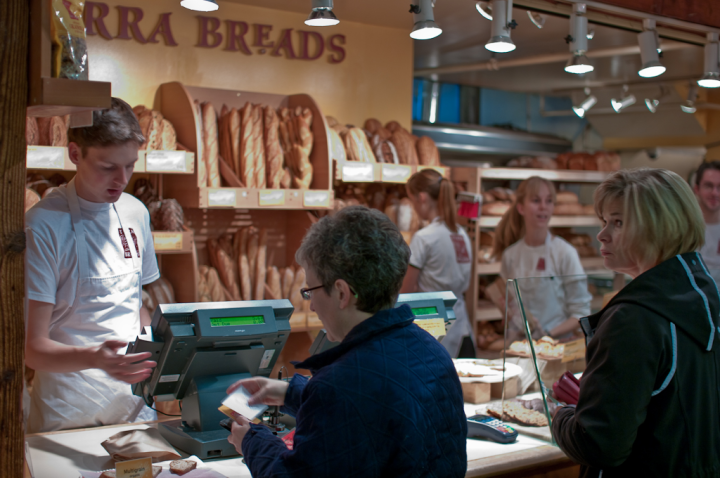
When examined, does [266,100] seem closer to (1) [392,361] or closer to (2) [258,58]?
(2) [258,58]

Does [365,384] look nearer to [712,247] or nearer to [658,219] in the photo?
[658,219]

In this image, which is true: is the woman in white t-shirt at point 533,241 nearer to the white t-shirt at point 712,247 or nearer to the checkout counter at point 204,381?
the white t-shirt at point 712,247

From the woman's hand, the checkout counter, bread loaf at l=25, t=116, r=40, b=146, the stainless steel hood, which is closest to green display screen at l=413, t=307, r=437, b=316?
the checkout counter

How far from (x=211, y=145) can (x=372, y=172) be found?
95 cm

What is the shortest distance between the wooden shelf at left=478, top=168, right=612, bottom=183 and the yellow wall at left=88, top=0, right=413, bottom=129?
686 millimetres

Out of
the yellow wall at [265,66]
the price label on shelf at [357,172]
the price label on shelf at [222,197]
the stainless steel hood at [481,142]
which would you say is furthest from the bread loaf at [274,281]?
the stainless steel hood at [481,142]

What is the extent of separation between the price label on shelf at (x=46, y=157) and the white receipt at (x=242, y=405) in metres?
1.74

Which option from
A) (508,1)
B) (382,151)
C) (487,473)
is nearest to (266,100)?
(382,151)

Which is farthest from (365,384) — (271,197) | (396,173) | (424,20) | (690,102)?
(690,102)

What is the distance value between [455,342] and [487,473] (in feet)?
6.29

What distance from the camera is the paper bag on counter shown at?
65.6 inches

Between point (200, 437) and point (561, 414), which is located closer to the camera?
point (561, 414)

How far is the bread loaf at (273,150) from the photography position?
3.52 m

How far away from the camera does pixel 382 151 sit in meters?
4.02
